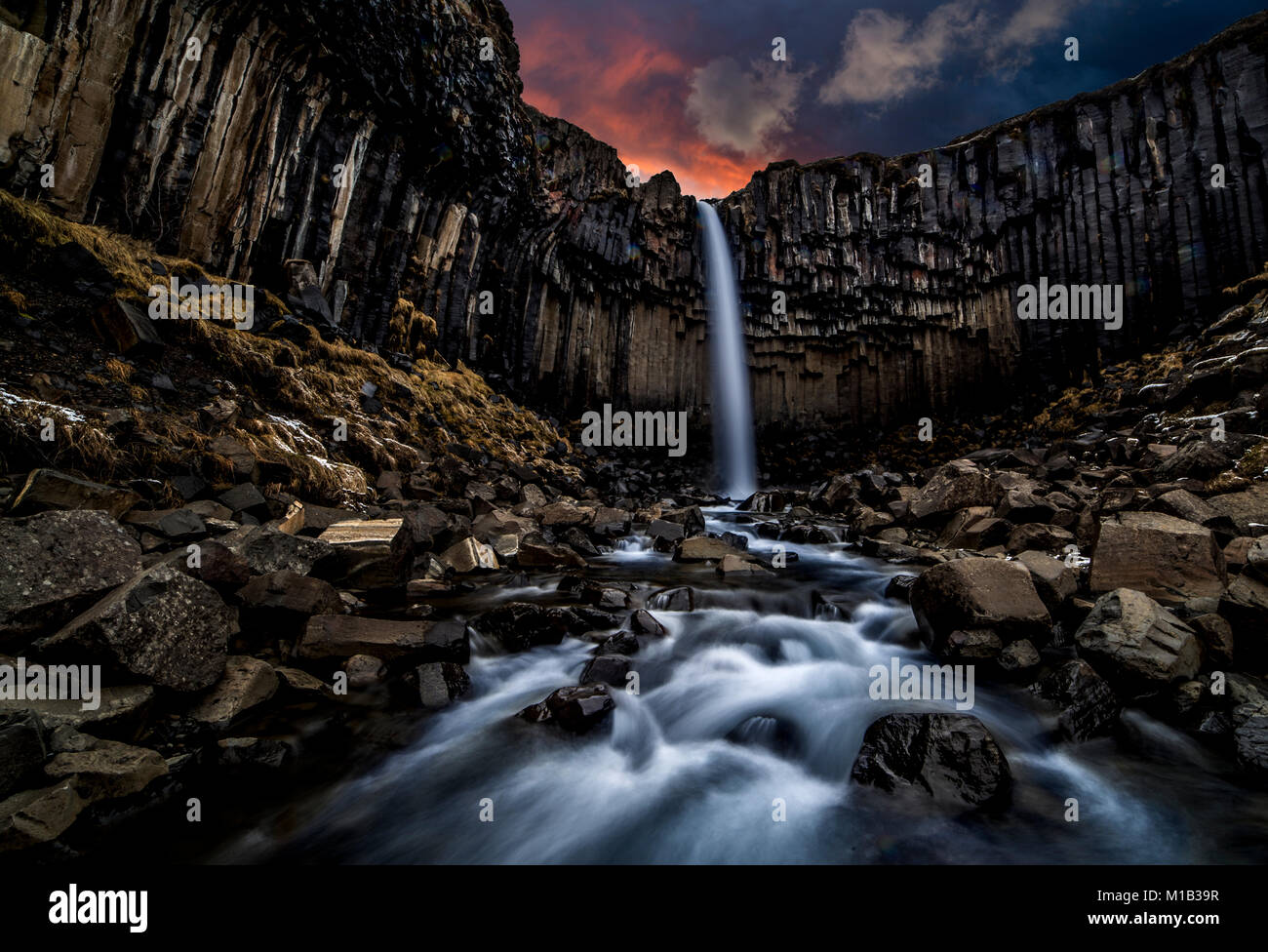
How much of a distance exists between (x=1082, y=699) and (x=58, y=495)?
31.1 ft

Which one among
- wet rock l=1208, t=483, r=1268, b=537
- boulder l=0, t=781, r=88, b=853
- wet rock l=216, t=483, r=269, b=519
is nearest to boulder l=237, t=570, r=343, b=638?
boulder l=0, t=781, r=88, b=853

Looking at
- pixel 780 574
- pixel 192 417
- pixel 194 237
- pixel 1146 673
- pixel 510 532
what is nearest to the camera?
pixel 1146 673

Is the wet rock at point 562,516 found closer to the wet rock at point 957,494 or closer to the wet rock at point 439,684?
the wet rock at point 439,684

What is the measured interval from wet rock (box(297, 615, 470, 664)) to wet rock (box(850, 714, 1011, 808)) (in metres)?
3.67

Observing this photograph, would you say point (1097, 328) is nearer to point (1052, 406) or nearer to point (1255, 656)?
point (1052, 406)

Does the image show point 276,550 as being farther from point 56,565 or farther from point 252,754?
point 252,754

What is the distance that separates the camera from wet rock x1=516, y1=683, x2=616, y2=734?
4180 mm

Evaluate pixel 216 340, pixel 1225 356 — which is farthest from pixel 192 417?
pixel 1225 356

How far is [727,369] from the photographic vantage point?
101ft

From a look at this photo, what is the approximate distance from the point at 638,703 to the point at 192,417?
862cm

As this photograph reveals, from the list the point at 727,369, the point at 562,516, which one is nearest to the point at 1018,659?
the point at 562,516

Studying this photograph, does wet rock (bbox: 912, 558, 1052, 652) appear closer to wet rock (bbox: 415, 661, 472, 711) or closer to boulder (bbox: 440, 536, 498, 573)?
wet rock (bbox: 415, 661, 472, 711)

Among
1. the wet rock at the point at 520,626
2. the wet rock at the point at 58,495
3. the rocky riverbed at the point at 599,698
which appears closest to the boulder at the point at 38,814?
the rocky riverbed at the point at 599,698

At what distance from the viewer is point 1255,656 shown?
3.99 meters
